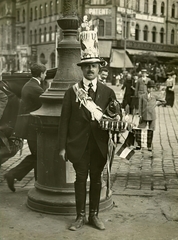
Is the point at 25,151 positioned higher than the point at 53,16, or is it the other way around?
the point at 53,16

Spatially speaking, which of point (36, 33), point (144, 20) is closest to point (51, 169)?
point (144, 20)

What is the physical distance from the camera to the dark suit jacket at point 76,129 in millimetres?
5020

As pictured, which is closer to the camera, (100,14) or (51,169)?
(51,169)

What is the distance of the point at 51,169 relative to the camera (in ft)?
19.1

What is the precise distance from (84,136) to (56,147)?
2.71ft

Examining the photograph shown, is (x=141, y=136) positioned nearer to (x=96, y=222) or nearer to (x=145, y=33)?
(x=96, y=222)

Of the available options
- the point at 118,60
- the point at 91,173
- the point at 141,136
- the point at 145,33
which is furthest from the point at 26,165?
the point at 145,33

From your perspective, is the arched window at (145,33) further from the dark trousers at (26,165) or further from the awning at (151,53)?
the dark trousers at (26,165)

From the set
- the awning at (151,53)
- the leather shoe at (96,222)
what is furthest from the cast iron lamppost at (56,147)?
the awning at (151,53)

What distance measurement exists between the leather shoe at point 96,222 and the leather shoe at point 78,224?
0.28 feet

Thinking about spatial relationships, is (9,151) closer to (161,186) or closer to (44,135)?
(44,135)

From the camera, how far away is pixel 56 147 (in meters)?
5.77

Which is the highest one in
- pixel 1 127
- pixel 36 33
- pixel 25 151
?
pixel 36 33

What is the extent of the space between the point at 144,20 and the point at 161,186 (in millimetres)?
50499
